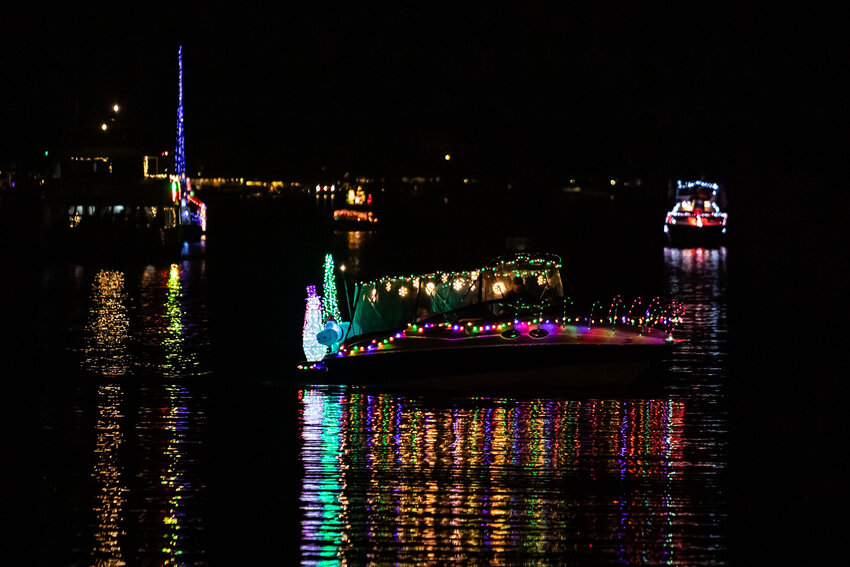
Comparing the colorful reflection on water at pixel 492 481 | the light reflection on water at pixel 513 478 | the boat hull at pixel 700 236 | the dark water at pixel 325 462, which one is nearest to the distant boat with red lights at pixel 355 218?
the boat hull at pixel 700 236

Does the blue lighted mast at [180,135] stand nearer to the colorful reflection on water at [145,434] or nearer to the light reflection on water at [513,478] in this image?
the colorful reflection on water at [145,434]

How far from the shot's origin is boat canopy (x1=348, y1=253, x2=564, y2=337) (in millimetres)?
19000

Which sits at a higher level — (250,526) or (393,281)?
(393,281)

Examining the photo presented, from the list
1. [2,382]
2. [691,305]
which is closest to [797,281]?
[691,305]

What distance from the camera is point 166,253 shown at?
1849 inches

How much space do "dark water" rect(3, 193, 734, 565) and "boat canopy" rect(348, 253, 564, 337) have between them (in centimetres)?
166

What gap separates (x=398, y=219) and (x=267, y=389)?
78414 mm

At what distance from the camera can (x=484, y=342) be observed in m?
17.9

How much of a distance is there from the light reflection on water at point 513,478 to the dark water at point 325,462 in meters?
0.03

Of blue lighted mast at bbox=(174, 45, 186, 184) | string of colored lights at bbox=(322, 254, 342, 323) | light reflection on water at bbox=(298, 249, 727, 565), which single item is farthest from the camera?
blue lighted mast at bbox=(174, 45, 186, 184)

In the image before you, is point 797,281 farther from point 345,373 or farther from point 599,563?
point 599,563

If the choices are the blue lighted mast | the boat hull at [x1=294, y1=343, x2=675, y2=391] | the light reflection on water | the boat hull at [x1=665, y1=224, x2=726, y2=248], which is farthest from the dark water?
the boat hull at [x1=665, y1=224, x2=726, y2=248]

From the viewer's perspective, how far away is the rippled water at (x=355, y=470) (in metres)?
10.4

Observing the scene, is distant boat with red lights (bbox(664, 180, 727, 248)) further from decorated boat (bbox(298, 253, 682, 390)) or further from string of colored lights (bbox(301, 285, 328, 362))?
string of colored lights (bbox(301, 285, 328, 362))
